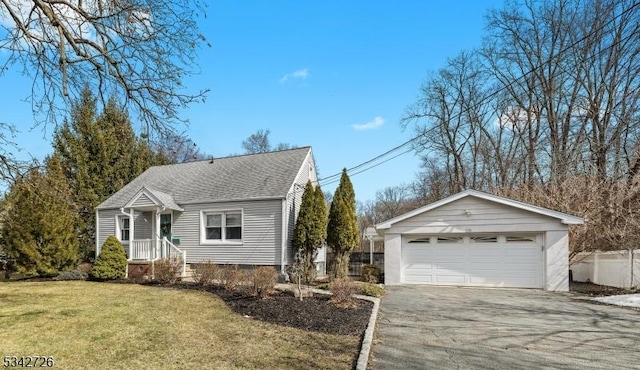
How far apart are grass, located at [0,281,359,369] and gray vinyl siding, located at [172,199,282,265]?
6554 mm

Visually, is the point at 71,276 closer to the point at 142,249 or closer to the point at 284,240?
the point at 142,249

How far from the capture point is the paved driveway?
18.7 ft

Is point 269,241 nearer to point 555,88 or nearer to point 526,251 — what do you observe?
point 526,251

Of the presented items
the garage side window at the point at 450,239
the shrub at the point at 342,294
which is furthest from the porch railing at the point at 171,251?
the garage side window at the point at 450,239

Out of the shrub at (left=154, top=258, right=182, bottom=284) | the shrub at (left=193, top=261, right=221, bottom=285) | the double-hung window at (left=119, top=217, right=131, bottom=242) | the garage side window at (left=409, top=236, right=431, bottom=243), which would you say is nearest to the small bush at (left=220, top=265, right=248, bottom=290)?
the shrub at (left=193, top=261, right=221, bottom=285)

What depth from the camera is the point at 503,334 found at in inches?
288

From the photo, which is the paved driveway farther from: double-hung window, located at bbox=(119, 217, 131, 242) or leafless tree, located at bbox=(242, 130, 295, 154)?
leafless tree, located at bbox=(242, 130, 295, 154)

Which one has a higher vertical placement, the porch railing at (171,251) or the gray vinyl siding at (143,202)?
the gray vinyl siding at (143,202)

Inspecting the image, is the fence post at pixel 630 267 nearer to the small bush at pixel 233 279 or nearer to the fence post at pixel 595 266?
the fence post at pixel 595 266

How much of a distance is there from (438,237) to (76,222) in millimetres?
19996

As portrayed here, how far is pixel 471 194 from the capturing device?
50.4ft

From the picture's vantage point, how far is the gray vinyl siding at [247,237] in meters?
16.6

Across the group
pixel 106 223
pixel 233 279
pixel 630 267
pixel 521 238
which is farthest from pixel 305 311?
pixel 106 223

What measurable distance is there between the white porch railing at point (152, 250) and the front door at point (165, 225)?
111 centimetres
